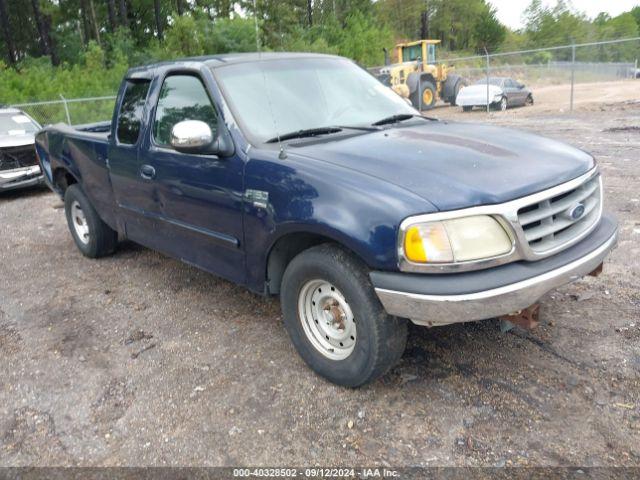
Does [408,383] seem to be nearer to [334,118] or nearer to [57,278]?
[334,118]

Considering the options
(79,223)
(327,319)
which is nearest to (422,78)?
(79,223)

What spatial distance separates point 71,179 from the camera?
615 cm

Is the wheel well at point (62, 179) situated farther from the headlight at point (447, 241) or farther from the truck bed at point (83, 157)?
the headlight at point (447, 241)

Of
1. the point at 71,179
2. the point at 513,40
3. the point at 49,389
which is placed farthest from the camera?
the point at 513,40

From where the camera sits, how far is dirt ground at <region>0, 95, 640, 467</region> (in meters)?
2.77

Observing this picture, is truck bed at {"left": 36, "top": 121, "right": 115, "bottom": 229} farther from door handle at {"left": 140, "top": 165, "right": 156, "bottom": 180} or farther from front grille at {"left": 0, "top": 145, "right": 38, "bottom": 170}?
front grille at {"left": 0, "top": 145, "right": 38, "bottom": 170}

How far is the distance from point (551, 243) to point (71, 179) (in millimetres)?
5162

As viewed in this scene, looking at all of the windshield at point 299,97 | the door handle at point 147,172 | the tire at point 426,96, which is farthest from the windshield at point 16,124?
the tire at point 426,96

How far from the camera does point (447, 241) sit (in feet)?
8.66

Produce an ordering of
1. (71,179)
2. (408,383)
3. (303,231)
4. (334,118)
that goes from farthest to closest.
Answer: (71,179) → (334,118) → (408,383) → (303,231)

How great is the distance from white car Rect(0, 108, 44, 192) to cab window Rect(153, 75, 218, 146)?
268 inches

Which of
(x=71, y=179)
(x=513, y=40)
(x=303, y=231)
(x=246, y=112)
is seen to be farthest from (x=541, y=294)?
(x=513, y=40)

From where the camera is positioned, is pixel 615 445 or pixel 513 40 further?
pixel 513 40

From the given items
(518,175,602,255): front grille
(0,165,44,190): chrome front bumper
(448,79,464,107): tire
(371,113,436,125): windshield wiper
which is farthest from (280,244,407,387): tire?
(448,79,464,107): tire
